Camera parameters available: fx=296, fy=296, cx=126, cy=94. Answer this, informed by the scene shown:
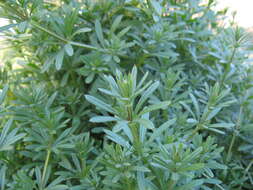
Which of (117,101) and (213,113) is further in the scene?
(213,113)

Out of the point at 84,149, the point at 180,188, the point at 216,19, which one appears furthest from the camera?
the point at 216,19

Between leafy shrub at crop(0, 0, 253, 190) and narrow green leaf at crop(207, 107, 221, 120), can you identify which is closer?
leafy shrub at crop(0, 0, 253, 190)

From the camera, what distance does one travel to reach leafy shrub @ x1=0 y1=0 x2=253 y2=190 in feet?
3.05

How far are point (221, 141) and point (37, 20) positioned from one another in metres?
1.00

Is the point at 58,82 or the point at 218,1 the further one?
the point at 218,1

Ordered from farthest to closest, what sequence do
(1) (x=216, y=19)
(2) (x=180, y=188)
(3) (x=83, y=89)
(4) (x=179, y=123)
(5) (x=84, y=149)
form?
(1) (x=216, y=19) → (3) (x=83, y=89) → (4) (x=179, y=123) → (5) (x=84, y=149) → (2) (x=180, y=188)

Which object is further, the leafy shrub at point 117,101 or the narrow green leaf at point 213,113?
the narrow green leaf at point 213,113

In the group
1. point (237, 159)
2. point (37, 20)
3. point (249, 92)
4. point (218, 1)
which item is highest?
point (218, 1)

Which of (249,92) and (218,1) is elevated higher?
(218,1)

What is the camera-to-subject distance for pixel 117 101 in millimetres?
953

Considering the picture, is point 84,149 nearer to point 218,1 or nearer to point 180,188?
point 180,188

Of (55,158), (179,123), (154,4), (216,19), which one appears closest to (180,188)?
(179,123)

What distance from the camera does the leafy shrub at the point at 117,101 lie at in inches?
36.6

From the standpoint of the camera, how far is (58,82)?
58.0 inches
